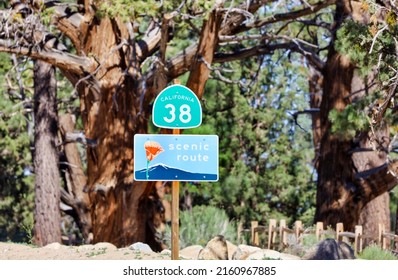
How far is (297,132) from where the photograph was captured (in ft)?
130

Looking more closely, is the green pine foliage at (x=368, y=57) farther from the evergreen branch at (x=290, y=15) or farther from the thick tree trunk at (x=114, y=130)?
the thick tree trunk at (x=114, y=130)

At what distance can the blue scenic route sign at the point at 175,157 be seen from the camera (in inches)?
439

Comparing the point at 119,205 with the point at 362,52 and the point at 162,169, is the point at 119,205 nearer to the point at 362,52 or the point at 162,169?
the point at 362,52

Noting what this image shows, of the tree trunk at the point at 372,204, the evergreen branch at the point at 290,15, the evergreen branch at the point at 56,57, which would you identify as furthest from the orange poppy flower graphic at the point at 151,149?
the tree trunk at the point at 372,204

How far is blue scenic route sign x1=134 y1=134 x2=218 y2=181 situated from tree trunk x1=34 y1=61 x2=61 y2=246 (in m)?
13.7

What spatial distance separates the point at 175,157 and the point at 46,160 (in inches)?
578

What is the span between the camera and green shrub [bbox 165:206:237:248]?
72.3 feet

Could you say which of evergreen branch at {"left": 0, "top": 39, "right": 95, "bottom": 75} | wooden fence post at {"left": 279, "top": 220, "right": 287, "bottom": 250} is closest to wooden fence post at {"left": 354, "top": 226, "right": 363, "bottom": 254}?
wooden fence post at {"left": 279, "top": 220, "right": 287, "bottom": 250}

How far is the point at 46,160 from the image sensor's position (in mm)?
25469

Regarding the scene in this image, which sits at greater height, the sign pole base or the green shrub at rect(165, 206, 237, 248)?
the sign pole base

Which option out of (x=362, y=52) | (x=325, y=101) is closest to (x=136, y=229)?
(x=325, y=101)

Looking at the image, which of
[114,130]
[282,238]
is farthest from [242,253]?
[114,130]

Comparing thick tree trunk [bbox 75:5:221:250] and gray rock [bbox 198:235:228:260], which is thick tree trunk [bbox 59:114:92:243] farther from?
gray rock [bbox 198:235:228:260]

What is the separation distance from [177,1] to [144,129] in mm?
4159
